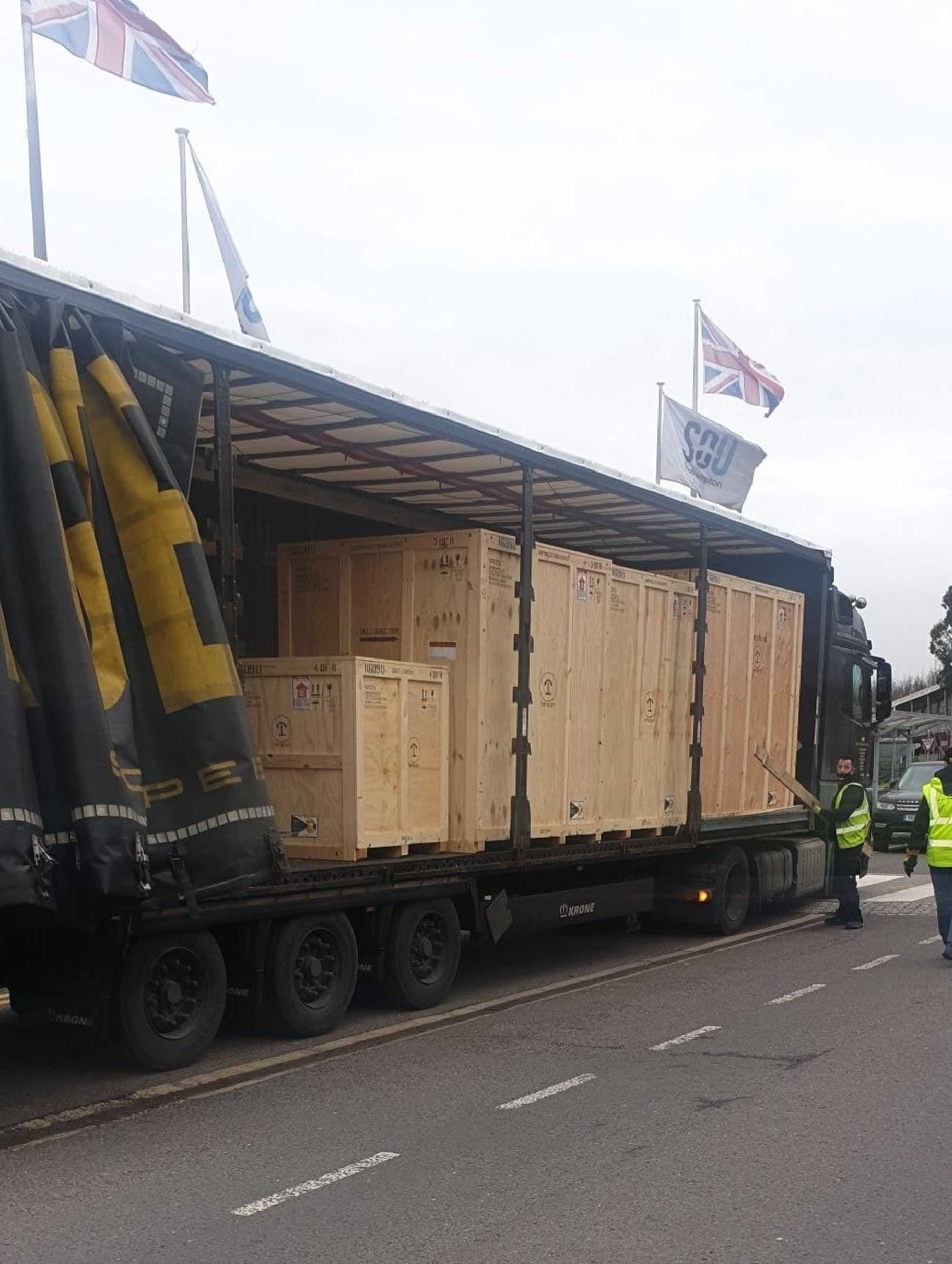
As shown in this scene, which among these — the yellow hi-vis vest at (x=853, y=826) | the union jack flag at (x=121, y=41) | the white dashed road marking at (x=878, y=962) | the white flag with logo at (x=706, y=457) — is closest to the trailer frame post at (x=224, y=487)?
the white dashed road marking at (x=878, y=962)

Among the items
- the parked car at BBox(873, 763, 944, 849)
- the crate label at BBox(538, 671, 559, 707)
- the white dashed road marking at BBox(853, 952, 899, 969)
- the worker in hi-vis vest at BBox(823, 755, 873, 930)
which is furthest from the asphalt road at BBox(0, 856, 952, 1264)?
the parked car at BBox(873, 763, 944, 849)

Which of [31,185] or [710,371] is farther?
[710,371]

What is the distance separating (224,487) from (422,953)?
11.8ft

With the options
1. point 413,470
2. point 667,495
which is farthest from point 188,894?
point 667,495

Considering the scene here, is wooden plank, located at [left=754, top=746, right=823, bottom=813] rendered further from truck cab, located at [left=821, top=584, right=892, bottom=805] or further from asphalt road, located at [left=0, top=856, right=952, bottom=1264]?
asphalt road, located at [left=0, top=856, right=952, bottom=1264]

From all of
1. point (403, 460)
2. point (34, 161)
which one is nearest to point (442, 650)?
point (403, 460)

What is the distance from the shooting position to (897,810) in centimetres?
2372

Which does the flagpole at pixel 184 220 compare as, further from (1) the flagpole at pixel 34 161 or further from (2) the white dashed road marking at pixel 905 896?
(2) the white dashed road marking at pixel 905 896

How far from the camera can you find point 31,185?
14.6m

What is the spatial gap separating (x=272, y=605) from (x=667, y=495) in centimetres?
336

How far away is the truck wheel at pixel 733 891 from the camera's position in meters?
12.9

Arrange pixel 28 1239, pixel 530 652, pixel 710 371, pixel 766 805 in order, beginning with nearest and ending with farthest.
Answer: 1. pixel 28 1239
2. pixel 530 652
3. pixel 766 805
4. pixel 710 371

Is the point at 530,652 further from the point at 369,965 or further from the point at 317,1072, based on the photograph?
the point at 317,1072

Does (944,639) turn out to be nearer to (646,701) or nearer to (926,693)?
(926,693)
